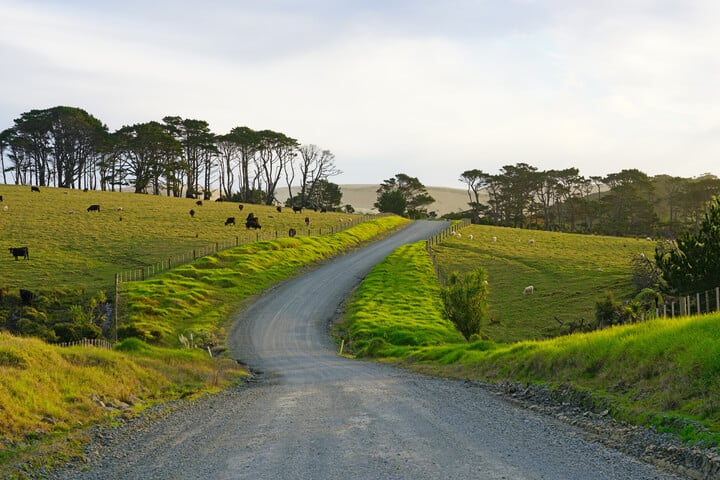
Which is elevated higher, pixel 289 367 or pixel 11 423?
pixel 11 423

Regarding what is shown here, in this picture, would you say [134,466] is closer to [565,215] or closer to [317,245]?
[317,245]

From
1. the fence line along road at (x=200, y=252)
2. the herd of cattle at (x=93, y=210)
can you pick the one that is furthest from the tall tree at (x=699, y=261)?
the herd of cattle at (x=93, y=210)

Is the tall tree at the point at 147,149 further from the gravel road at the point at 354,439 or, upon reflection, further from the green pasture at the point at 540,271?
the gravel road at the point at 354,439

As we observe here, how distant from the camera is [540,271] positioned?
66750mm

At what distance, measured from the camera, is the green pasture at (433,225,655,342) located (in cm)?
4581

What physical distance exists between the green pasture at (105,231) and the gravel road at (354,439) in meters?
37.6

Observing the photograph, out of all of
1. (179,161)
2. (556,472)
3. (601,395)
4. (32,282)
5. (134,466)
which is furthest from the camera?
(179,161)

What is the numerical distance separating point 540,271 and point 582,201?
7426cm

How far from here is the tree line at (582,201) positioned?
121 m

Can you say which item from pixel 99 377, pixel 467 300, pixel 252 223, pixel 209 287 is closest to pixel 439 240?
pixel 252 223

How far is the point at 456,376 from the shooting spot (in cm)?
2192

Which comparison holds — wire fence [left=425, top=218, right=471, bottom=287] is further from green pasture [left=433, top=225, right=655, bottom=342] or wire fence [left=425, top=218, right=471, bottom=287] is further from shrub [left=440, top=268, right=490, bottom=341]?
shrub [left=440, top=268, right=490, bottom=341]

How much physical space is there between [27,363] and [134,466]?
6039 mm

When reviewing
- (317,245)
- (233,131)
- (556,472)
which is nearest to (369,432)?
(556,472)
